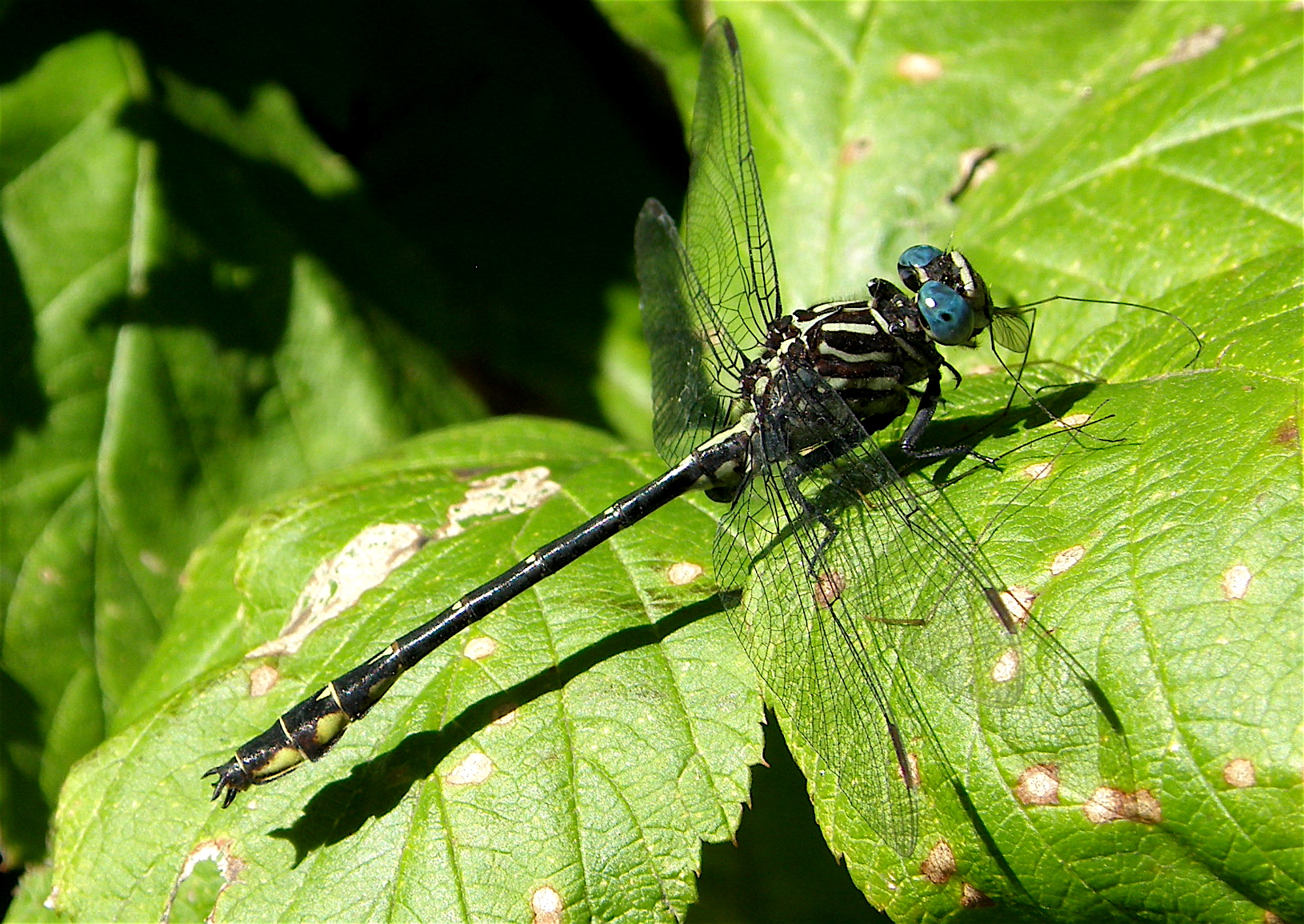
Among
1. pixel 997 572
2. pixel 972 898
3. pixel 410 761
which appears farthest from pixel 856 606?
pixel 410 761

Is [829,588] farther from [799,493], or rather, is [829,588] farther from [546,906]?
[546,906]

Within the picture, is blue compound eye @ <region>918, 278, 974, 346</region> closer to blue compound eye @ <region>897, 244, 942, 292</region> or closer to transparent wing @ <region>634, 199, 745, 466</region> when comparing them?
blue compound eye @ <region>897, 244, 942, 292</region>

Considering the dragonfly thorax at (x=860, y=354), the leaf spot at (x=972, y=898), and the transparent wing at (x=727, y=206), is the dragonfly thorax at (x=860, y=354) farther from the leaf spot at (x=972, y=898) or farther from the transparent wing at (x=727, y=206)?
the leaf spot at (x=972, y=898)

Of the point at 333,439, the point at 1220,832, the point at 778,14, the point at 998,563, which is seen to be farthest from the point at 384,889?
the point at 778,14


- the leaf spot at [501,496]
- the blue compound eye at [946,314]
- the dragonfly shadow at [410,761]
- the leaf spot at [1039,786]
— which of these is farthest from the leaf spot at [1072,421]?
the leaf spot at [501,496]

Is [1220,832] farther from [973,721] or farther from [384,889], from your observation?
[384,889]

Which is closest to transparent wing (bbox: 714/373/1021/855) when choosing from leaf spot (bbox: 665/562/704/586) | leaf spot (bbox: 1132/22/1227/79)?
leaf spot (bbox: 665/562/704/586)
